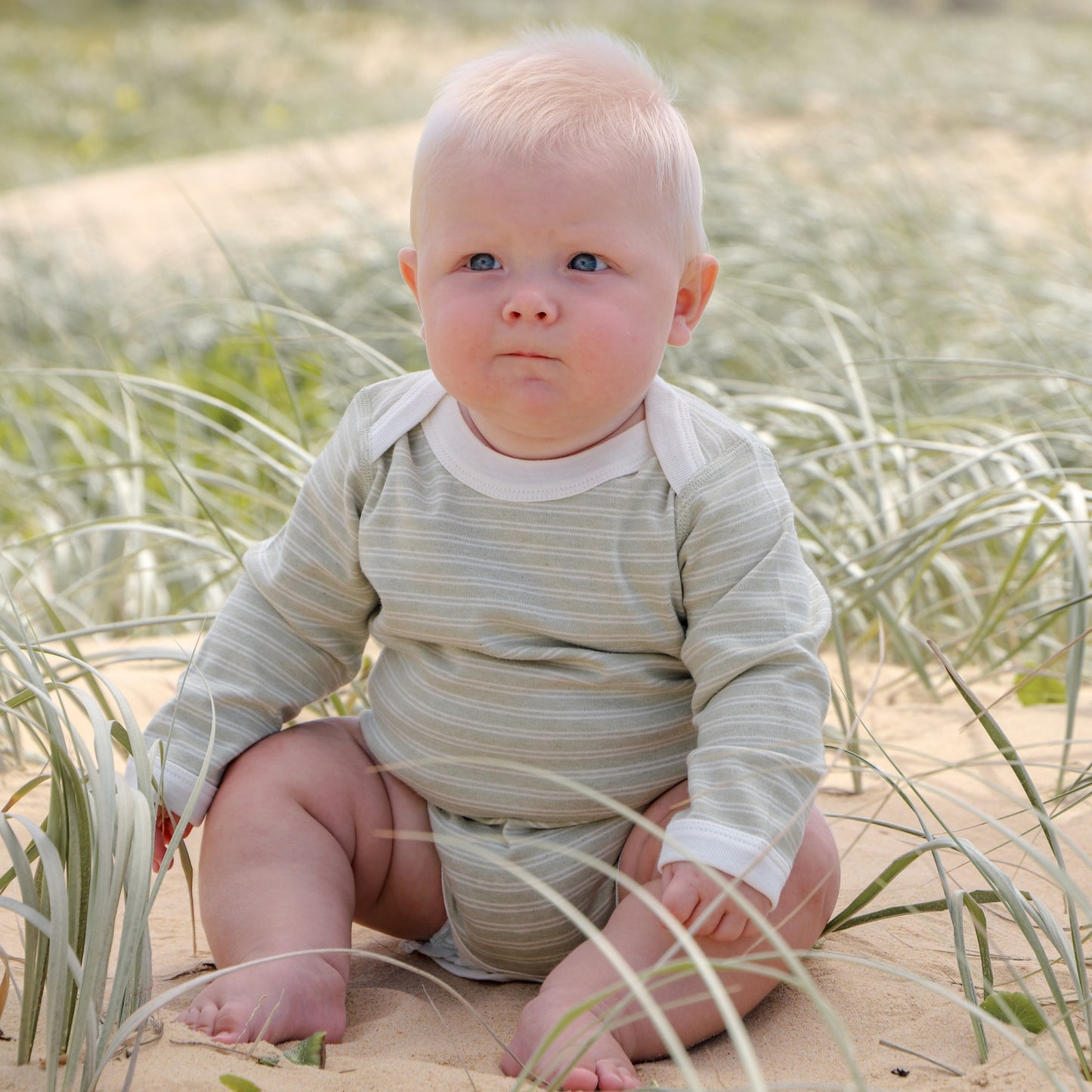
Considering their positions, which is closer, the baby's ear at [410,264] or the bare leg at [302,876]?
the bare leg at [302,876]

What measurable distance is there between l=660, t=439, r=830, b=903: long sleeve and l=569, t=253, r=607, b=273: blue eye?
0.24 metres

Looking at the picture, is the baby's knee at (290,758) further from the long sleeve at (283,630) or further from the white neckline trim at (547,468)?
the white neckline trim at (547,468)

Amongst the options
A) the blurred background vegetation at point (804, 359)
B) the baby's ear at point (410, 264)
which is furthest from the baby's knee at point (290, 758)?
the baby's ear at point (410, 264)

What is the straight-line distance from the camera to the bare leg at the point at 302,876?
4.38 feet

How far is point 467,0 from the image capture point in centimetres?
1850

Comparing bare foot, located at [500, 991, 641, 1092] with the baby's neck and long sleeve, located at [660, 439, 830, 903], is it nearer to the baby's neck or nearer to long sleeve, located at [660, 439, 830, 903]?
long sleeve, located at [660, 439, 830, 903]

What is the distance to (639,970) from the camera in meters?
1.33

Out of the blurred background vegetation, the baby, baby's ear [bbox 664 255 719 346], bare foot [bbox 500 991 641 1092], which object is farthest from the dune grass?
baby's ear [bbox 664 255 719 346]

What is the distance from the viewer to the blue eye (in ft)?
4.57

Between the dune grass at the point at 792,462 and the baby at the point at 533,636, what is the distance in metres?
0.13

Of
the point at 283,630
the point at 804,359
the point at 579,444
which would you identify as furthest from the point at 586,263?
the point at 804,359

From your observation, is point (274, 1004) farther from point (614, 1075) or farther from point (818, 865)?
point (818, 865)

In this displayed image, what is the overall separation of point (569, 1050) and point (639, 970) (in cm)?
13

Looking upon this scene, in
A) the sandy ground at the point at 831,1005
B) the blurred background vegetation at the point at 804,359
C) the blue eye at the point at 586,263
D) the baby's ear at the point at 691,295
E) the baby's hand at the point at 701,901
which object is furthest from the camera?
the blurred background vegetation at the point at 804,359
